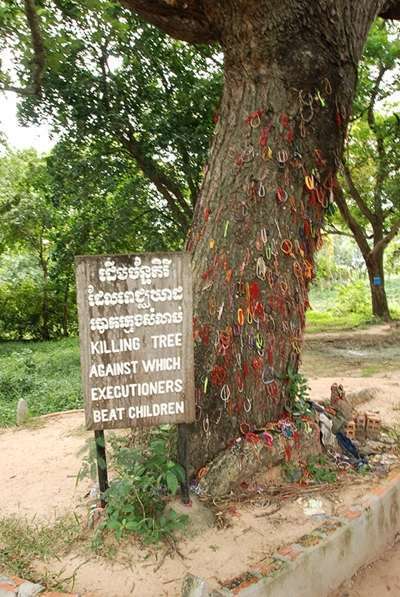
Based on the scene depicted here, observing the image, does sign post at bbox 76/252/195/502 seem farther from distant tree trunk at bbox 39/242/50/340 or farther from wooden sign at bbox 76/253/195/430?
distant tree trunk at bbox 39/242/50/340

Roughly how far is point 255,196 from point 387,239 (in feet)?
38.5

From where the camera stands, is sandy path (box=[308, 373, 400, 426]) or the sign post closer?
the sign post

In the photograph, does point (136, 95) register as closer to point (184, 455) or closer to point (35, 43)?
point (35, 43)

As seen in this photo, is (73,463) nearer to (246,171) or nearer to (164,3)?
(246,171)

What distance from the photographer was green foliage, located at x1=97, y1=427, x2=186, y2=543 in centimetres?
307

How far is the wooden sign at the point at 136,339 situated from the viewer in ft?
10.2

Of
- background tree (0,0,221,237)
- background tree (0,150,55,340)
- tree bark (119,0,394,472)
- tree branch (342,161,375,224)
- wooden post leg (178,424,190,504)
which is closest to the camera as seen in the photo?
wooden post leg (178,424,190,504)

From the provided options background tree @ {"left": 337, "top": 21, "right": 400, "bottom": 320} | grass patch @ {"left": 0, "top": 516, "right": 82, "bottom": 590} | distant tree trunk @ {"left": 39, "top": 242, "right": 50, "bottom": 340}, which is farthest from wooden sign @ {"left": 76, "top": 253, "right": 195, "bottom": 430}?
distant tree trunk @ {"left": 39, "top": 242, "right": 50, "bottom": 340}

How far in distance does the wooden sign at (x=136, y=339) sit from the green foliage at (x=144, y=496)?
0.92 ft

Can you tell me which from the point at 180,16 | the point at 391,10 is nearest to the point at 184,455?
the point at 180,16

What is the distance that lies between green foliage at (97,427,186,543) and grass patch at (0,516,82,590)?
0.24 metres

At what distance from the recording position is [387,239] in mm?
14477

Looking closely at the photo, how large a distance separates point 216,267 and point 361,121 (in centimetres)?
1263

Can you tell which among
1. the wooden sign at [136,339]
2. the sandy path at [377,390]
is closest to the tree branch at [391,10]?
the wooden sign at [136,339]
